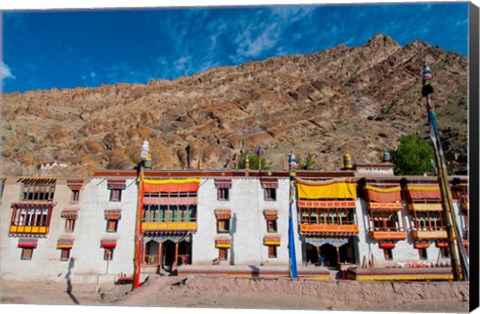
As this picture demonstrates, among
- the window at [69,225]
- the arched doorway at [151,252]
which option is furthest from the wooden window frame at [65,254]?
the arched doorway at [151,252]

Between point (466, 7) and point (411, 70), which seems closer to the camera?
point (466, 7)

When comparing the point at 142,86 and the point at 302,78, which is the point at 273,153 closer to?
the point at 302,78

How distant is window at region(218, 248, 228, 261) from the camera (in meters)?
22.4

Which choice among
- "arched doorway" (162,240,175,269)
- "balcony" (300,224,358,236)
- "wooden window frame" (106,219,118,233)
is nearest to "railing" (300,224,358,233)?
"balcony" (300,224,358,236)

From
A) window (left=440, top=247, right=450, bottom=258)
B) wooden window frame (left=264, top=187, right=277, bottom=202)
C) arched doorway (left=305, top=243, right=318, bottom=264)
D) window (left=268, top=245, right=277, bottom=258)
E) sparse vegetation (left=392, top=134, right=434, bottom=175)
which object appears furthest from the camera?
sparse vegetation (left=392, top=134, right=434, bottom=175)

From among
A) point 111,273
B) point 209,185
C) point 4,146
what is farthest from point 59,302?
point 4,146

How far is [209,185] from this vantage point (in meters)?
23.8

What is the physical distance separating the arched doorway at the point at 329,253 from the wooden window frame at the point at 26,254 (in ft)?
65.5

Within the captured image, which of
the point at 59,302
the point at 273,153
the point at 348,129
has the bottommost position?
the point at 59,302

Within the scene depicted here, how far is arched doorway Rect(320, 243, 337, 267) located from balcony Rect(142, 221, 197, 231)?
9.54 m

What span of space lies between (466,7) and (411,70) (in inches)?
3199

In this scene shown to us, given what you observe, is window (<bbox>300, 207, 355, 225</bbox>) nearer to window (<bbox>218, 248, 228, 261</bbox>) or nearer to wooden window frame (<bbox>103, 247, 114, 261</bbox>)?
window (<bbox>218, 248, 228, 261</bbox>)

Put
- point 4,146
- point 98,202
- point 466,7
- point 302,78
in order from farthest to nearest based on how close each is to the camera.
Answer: point 302,78
point 4,146
point 98,202
point 466,7

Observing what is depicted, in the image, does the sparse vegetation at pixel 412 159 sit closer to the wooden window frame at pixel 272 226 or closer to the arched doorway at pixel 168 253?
the wooden window frame at pixel 272 226
